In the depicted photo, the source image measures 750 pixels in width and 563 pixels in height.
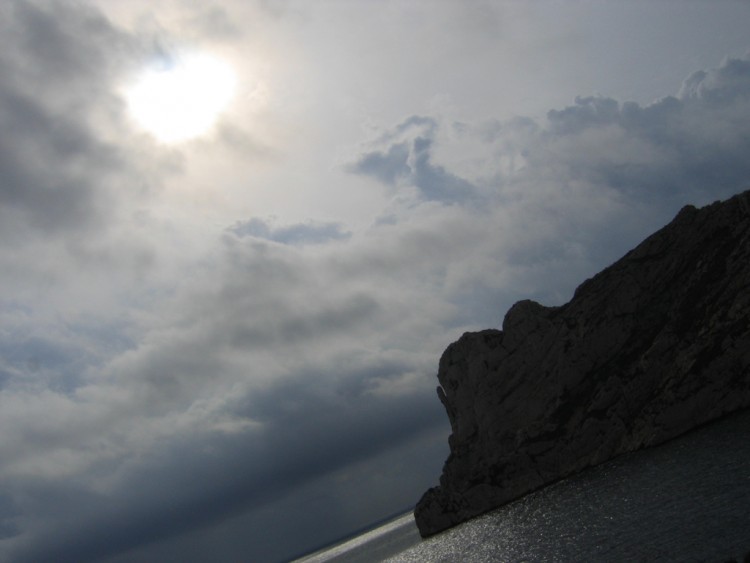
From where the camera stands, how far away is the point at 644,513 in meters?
49.4

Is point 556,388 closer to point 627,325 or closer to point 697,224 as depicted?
point 627,325

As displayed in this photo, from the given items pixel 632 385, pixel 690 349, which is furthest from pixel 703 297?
pixel 632 385

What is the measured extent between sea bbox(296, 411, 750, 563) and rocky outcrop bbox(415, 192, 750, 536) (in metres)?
3.92

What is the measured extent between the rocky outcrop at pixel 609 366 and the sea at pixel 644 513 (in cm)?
392

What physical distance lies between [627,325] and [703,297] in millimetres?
10288

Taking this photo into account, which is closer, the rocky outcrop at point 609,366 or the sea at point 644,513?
the sea at point 644,513

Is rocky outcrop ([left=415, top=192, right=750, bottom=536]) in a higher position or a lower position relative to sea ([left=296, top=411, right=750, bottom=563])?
higher

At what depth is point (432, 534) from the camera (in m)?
118

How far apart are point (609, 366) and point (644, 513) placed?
→ 133ft

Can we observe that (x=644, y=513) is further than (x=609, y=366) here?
No

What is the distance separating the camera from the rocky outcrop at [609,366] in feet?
250

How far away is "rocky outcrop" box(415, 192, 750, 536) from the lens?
250 feet

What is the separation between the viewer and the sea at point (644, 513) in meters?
38.4

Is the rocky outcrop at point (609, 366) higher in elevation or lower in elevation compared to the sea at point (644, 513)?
higher
